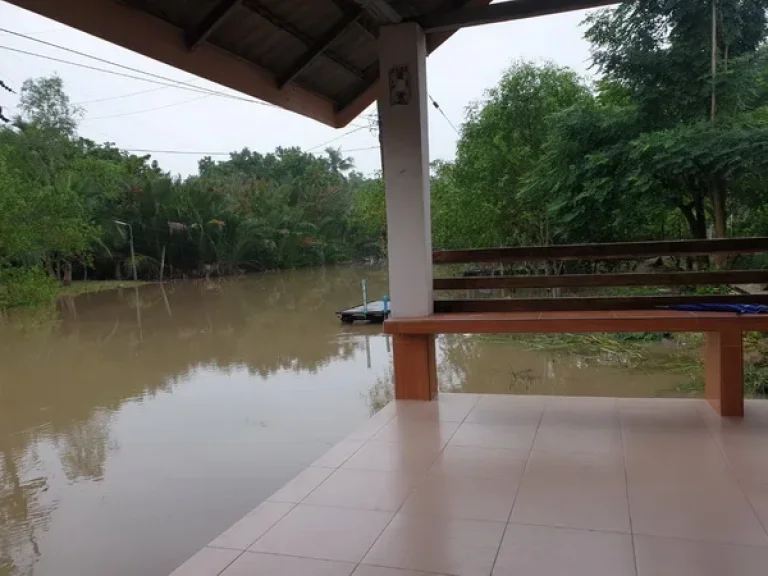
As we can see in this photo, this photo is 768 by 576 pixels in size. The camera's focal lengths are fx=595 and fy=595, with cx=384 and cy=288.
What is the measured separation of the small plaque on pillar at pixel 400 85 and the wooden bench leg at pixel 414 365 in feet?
4.40

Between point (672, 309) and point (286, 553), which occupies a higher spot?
point (672, 309)

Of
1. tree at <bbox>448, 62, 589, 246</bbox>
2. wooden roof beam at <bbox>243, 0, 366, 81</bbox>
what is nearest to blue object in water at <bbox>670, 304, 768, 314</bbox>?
wooden roof beam at <bbox>243, 0, 366, 81</bbox>

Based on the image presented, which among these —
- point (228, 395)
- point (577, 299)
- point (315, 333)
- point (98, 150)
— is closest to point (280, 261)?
point (98, 150)

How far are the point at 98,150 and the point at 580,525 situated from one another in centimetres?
2679

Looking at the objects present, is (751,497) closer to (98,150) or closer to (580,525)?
(580,525)

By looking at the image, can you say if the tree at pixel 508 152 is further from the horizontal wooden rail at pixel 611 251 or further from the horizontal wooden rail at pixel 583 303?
the horizontal wooden rail at pixel 583 303

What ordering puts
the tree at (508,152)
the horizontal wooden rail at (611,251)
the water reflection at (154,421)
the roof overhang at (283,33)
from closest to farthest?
the roof overhang at (283,33), the horizontal wooden rail at (611,251), the water reflection at (154,421), the tree at (508,152)

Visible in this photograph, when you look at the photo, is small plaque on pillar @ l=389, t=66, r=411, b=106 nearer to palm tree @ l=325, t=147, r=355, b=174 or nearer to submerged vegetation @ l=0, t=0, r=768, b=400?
submerged vegetation @ l=0, t=0, r=768, b=400

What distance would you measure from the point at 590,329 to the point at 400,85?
1702 millimetres

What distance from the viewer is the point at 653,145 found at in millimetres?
6602

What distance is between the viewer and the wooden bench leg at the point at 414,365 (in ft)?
11.1

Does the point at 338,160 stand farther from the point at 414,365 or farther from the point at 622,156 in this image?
the point at 414,365

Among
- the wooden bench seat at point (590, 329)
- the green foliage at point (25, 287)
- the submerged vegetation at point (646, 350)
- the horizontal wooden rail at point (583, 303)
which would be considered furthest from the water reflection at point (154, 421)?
the submerged vegetation at point (646, 350)

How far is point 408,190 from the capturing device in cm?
345
